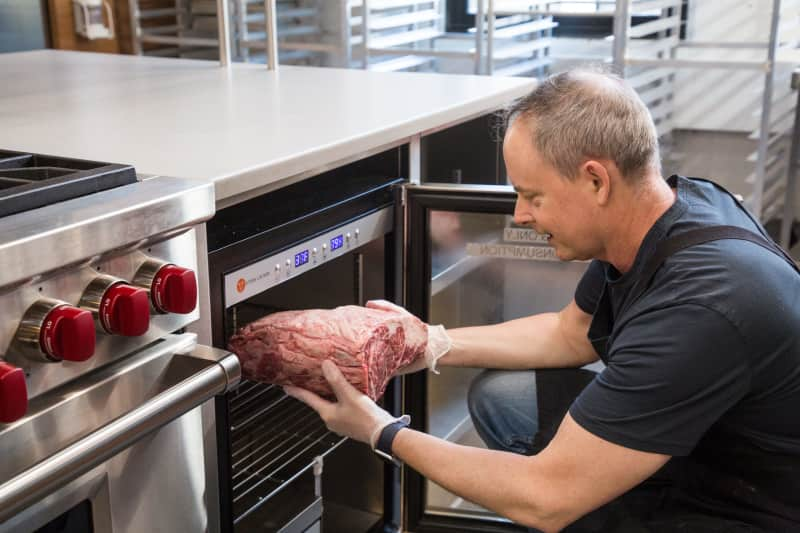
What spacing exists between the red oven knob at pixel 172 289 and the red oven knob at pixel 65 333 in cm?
13

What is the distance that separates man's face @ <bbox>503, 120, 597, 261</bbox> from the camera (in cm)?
125

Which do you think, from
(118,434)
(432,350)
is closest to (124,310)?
(118,434)

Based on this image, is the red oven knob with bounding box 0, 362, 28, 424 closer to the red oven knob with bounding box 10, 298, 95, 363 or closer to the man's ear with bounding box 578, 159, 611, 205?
the red oven knob with bounding box 10, 298, 95, 363

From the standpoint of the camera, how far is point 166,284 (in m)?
0.99

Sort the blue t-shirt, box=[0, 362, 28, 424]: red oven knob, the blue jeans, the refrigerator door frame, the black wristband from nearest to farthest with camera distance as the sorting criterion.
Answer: box=[0, 362, 28, 424]: red oven knob, the blue t-shirt, the black wristband, the refrigerator door frame, the blue jeans

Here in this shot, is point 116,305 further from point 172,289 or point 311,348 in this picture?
point 311,348

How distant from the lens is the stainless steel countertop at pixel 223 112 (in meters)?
1.24

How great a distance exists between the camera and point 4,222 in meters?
0.86

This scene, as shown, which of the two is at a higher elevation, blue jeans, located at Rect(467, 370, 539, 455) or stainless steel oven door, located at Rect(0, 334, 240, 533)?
stainless steel oven door, located at Rect(0, 334, 240, 533)

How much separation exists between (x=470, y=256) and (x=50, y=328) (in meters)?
0.99

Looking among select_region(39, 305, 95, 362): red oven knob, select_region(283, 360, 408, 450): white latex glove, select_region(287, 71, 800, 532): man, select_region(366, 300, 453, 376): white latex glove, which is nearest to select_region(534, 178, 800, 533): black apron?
select_region(287, 71, 800, 532): man

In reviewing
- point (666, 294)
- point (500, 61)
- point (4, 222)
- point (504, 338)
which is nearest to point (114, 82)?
point (504, 338)

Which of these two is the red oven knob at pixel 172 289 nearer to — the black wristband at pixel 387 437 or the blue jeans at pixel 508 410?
the black wristband at pixel 387 437

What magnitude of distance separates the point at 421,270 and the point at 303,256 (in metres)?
0.30
